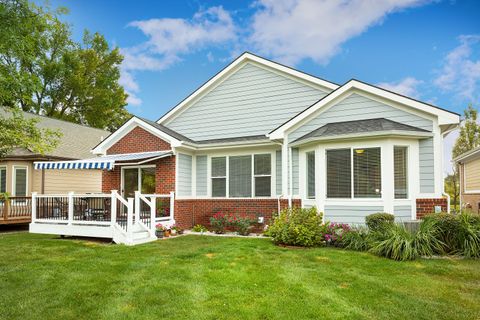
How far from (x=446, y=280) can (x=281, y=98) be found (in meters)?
10.5

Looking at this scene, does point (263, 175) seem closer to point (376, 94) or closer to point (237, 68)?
point (376, 94)

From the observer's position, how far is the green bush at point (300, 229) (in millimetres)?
10366

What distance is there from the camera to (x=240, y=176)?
587 inches

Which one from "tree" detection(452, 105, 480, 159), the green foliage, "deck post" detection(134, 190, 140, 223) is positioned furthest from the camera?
"tree" detection(452, 105, 480, 159)

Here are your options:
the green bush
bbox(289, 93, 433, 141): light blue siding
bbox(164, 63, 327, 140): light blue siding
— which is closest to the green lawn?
the green bush

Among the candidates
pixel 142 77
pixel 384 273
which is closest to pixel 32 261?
pixel 384 273

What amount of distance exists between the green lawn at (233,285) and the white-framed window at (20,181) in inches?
385

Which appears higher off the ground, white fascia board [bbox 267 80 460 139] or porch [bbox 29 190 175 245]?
white fascia board [bbox 267 80 460 139]

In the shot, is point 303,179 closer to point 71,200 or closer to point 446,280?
point 446,280

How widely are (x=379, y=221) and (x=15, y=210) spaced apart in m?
16.2

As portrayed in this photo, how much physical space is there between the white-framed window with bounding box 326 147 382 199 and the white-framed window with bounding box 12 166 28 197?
623 inches

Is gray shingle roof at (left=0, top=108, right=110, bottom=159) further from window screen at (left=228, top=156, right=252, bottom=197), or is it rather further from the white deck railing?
window screen at (left=228, top=156, right=252, bottom=197)

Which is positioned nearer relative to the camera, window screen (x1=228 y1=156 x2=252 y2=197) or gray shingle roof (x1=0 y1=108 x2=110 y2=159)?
window screen (x1=228 y1=156 x2=252 y2=197)

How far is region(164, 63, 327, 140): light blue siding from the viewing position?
15.4 meters
